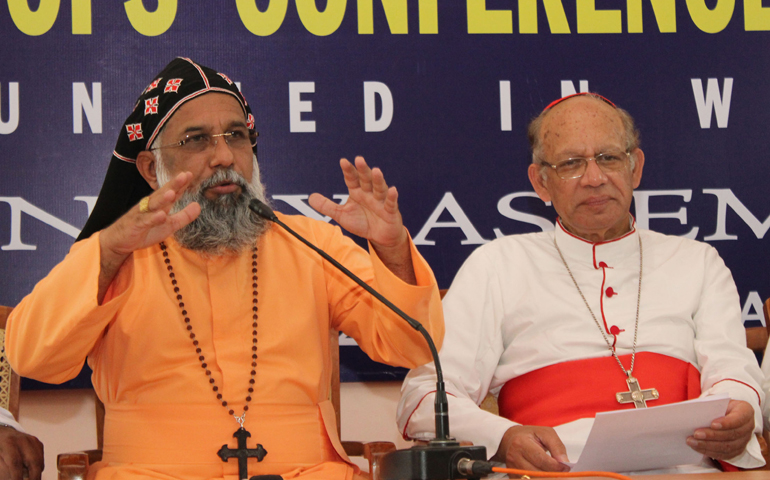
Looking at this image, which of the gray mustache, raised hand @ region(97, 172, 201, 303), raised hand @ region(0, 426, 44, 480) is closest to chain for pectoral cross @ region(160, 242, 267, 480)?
the gray mustache

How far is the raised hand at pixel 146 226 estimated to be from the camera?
198 cm

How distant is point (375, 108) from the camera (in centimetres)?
353

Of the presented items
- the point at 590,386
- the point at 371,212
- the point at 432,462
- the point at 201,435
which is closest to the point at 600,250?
the point at 590,386

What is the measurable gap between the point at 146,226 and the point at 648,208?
2.43 m

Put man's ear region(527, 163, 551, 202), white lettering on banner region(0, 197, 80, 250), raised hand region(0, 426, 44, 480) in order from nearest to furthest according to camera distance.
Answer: raised hand region(0, 426, 44, 480) < man's ear region(527, 163, 551, 202) < white lettering on banner region(0, 197, 80, 250)

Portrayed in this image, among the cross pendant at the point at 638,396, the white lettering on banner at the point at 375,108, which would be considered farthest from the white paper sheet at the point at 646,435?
the white lettering on banner at the point at 375,108

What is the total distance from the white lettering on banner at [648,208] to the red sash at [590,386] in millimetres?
951

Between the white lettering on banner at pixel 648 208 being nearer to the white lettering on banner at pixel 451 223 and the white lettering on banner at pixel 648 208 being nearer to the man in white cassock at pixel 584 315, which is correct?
the man in white cassock at pixel 584 315

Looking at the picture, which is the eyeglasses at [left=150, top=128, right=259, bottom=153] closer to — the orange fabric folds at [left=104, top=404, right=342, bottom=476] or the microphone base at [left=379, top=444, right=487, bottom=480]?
the orange fabric folds at [left=104, top=404, right=342, bottom=476]

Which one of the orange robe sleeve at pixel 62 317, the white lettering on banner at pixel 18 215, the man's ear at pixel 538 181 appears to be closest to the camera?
the orange robe sleeve at pixel 62 317

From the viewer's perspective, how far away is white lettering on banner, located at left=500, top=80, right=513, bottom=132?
3.58m

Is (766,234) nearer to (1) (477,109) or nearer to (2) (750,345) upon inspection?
(2) (750,345)

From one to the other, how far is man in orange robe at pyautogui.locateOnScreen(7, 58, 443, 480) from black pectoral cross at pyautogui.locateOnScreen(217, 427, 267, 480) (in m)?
0.03

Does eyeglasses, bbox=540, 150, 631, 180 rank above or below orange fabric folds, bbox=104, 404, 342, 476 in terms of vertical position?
above
